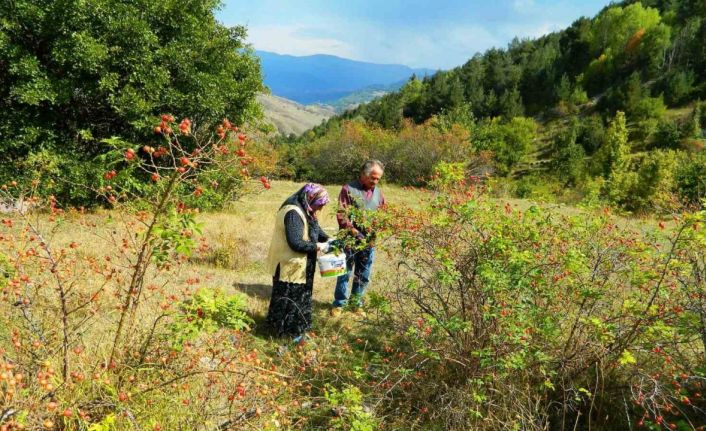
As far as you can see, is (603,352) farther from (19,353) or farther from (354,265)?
(19,353)

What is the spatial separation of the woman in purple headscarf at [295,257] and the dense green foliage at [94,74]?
207 inches

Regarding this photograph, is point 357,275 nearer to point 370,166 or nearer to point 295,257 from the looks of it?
point 295,257

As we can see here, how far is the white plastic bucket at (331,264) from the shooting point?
397 cm

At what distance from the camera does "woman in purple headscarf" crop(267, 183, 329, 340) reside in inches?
162

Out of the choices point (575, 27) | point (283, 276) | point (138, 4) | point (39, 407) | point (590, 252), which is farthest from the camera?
point (575, 27)

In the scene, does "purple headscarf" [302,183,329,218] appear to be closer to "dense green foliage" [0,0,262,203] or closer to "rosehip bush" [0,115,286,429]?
"rosehip bush" [0,115,286,429]

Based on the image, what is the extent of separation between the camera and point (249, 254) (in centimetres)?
777

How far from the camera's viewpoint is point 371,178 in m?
4.87

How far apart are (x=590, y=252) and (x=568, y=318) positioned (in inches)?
25.3

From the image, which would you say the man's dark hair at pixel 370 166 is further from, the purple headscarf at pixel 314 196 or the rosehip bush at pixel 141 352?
the rosehip bush at pixel 141 352

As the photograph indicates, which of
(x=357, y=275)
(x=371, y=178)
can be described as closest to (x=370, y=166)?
(x=371, y=178)

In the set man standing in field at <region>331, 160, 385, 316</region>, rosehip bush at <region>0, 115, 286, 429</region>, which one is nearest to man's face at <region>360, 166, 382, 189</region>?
man standing in field at <region>331, 160, 385, 316</region>

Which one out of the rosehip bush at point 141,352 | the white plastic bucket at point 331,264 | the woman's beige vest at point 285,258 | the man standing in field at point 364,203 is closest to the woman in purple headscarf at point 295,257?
the woman's beige vest at point 285,258

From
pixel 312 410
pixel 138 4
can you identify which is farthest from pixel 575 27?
pixel 312 410
